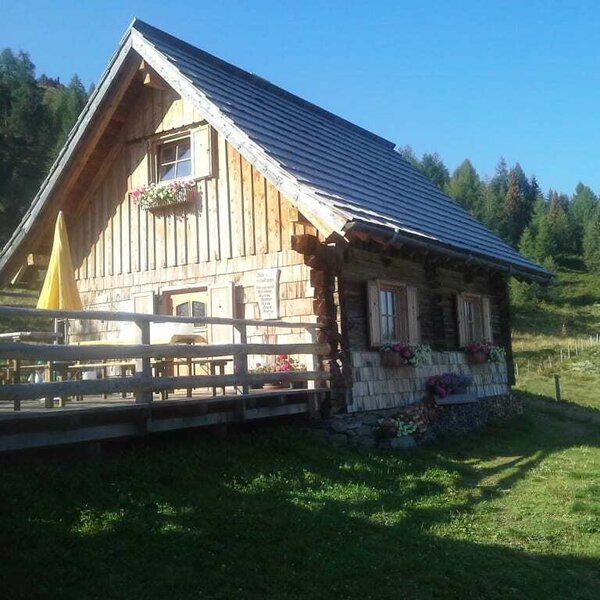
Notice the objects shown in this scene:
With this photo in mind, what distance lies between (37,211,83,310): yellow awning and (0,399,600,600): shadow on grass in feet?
10.2

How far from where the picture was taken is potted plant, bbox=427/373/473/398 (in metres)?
13.2

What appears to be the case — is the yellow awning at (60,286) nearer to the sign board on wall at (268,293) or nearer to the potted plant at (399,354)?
the sign board on wall at (268,293)

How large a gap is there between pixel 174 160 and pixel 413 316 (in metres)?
5.22

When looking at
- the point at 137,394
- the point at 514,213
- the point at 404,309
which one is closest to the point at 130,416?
the point at 137,394

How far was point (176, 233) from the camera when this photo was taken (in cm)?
1287

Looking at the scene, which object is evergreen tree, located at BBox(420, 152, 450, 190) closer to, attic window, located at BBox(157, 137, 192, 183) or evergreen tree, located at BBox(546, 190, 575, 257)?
evergreen tree, located at BBox(546, 190, 575, 257)

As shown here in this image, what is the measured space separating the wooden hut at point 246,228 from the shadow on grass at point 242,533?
2708mm

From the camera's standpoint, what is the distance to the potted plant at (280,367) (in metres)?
11.0

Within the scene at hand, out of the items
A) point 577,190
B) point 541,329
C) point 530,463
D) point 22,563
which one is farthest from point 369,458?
point 577,190

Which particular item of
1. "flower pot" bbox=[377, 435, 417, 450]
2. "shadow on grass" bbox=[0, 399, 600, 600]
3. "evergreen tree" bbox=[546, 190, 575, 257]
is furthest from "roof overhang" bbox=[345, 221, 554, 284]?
"evergreen tree" bbox=[546, 190, 575, 257]

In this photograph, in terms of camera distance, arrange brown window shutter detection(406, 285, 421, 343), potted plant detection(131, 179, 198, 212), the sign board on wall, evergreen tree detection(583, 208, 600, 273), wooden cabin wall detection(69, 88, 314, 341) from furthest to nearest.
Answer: evergreen tree detection(583, 208, 600, 273) → brown window shutter detection(406, 285, 421, 343) → potted plant detection(131, 179, 198, 212) → wooden cabin wall detection(69, 88, 314, 341) → the sign board on wall

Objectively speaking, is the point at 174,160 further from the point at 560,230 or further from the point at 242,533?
the point at 560,230

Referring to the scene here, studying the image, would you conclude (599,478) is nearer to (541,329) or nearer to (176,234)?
(176,234)

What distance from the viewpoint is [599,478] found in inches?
413
